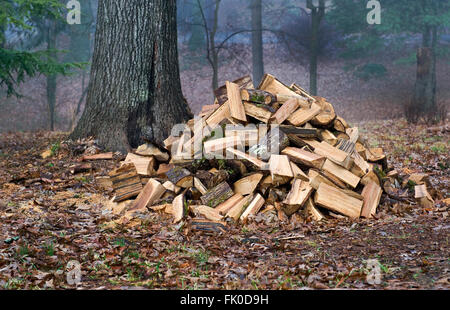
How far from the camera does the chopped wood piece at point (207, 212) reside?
458 centimetres

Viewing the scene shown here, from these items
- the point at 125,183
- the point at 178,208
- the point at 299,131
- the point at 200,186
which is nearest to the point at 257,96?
the point at 299,131

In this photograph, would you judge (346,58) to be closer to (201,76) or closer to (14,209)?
(201,76)

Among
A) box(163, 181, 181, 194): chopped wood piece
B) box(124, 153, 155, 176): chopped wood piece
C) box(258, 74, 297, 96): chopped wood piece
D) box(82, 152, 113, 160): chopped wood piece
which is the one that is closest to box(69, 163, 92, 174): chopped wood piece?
box(82, 152, 113, 160): chopped wood piece

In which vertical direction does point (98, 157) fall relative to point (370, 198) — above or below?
above

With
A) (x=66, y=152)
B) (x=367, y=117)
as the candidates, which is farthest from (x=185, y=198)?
(x=367, y=117)

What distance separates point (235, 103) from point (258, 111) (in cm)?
30

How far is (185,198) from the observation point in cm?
488

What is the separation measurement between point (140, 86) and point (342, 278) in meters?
4.72

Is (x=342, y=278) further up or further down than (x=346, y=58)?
further down

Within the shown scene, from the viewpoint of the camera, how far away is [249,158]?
488 cm

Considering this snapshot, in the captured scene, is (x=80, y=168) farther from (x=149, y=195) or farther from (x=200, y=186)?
(x=200, y=186)

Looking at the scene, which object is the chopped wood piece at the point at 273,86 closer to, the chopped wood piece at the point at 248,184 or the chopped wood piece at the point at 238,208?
A: the chopped wood piece at the point at 248,184

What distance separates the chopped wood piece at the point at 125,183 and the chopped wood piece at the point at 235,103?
139 centimetres

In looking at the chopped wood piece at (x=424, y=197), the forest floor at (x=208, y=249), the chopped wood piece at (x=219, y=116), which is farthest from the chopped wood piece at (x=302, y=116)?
the chopped wood piece at (x=424, y=197)
